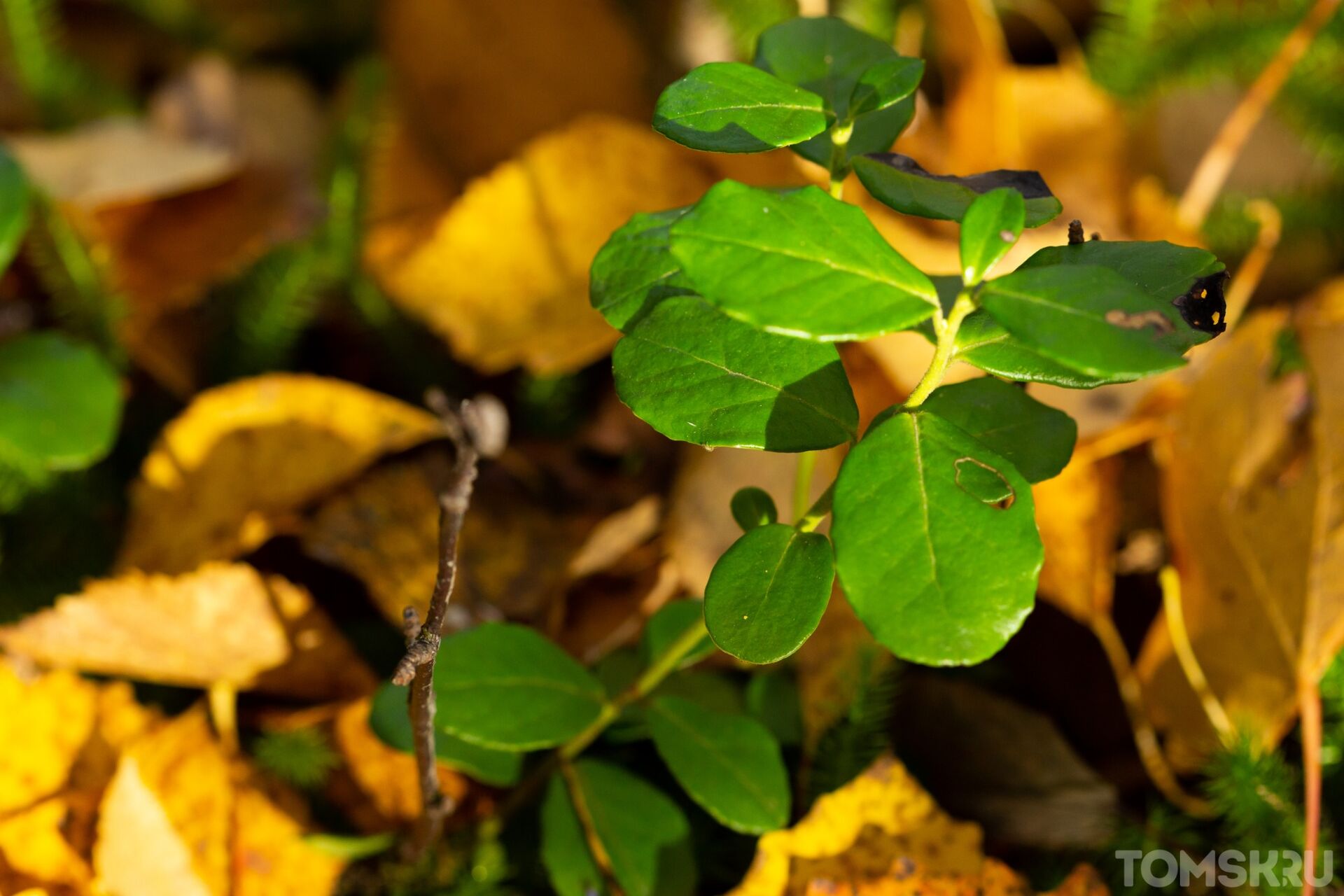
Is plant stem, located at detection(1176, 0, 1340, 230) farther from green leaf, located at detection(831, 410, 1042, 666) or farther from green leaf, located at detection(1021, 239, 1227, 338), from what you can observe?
green leaf, located at detection(831, 410, 1042, 666)

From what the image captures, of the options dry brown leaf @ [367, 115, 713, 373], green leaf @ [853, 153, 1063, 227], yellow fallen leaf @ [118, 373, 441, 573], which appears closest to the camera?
green leaf @ [853, 153, 1063, 227]

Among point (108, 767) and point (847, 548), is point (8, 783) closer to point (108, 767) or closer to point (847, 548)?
point (108, 767)

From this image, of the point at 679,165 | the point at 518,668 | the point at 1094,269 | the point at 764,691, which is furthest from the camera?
the point at 679,165

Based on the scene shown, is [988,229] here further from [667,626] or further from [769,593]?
[667,626]

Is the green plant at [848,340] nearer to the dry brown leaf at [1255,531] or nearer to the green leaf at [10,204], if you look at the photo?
the dry brown leaf at [1255,531]

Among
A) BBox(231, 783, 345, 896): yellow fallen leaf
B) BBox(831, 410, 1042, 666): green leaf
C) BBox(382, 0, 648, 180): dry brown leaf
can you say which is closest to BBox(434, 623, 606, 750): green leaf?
BBox(231, 783, 345, 896): yellow fallen leaf

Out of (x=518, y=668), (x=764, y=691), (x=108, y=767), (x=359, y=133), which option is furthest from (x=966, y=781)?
(x=359, y=133)

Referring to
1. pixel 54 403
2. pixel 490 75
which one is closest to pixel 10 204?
pixel 54 403
